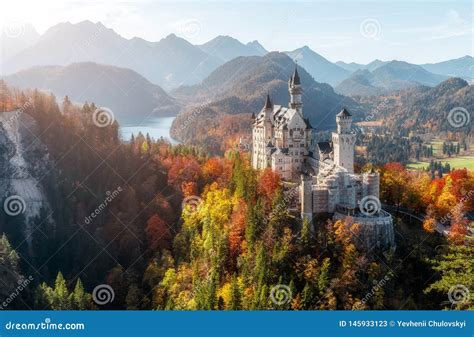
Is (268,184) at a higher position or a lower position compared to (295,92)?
lower

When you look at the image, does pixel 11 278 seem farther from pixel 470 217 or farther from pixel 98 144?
pixel 470 217

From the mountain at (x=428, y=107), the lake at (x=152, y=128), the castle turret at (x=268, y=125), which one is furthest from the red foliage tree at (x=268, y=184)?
the mountain at (x=428, y=107)

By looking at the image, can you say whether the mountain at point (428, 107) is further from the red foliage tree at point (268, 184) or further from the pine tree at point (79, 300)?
the pine tree at point (79, 300)

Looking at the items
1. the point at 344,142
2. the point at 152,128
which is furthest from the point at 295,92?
the point at 152,128

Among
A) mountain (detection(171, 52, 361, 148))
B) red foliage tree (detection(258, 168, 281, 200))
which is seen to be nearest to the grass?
mountain (detection(171, 52, 361, 148))

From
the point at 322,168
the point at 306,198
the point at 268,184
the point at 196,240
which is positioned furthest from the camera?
the point at 196,240

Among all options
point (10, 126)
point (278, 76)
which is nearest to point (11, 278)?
point (10, 126)

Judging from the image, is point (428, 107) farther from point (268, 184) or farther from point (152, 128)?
point (268, 184)
